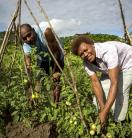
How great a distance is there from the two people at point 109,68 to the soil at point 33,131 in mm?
627

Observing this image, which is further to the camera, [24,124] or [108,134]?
[24,124]

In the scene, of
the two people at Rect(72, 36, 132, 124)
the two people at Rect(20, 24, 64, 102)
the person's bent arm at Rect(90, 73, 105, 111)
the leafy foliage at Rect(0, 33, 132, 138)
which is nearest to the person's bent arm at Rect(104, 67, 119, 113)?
the two people at Rect(72, 36, 132, 124)

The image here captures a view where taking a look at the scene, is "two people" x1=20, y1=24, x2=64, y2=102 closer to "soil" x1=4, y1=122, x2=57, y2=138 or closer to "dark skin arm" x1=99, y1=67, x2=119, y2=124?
"soil" x1=4, y1=122, x2=57, y2=138

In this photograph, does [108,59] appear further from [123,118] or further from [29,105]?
[29,105]

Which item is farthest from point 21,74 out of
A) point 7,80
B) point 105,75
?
point 105,75

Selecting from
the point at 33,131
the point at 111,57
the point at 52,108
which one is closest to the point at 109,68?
the point at 111,57

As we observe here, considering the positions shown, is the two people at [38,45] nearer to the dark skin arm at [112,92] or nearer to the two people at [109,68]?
the two people at [109,68]

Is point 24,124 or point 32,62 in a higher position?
point 32,62

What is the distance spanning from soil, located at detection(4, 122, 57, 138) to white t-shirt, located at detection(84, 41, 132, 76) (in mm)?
811

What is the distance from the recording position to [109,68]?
356cm

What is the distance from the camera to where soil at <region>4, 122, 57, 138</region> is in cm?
430

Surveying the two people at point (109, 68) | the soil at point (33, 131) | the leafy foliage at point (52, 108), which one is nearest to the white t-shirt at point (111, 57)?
the two people at point (109, 68)

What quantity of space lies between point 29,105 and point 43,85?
298 mm

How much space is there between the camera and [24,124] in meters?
4.43
